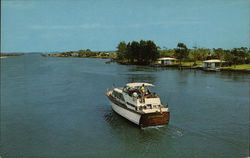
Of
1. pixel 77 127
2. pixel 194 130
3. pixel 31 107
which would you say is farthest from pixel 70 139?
pixel 31 107

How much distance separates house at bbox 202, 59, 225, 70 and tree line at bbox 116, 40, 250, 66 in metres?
3.31

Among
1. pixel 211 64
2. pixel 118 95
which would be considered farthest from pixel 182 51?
pixel 118 95

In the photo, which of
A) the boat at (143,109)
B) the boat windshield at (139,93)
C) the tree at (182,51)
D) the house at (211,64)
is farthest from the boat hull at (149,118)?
the tree at (182,51)

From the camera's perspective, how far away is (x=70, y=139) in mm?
29656

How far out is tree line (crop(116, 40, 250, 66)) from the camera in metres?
108

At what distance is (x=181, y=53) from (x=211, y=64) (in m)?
24.1

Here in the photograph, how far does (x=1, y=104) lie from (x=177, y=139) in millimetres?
34178

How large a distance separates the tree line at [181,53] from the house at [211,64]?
10.9 ft

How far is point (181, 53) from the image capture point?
131250 millimetres

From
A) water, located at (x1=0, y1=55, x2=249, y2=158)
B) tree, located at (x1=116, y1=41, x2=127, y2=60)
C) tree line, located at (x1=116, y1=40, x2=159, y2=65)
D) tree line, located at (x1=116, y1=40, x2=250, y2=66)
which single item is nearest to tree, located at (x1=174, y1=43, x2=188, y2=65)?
tree line, located at (x1=116, y1=40, x2=250, y2=66)

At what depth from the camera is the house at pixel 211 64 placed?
351 ft

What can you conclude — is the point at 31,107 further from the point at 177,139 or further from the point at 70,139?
the point at 177,139

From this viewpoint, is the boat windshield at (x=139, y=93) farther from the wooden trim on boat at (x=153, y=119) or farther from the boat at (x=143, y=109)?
the wooden trim on boat at (x=153, y=119)

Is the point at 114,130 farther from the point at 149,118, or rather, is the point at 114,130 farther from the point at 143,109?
the point at 149,118
